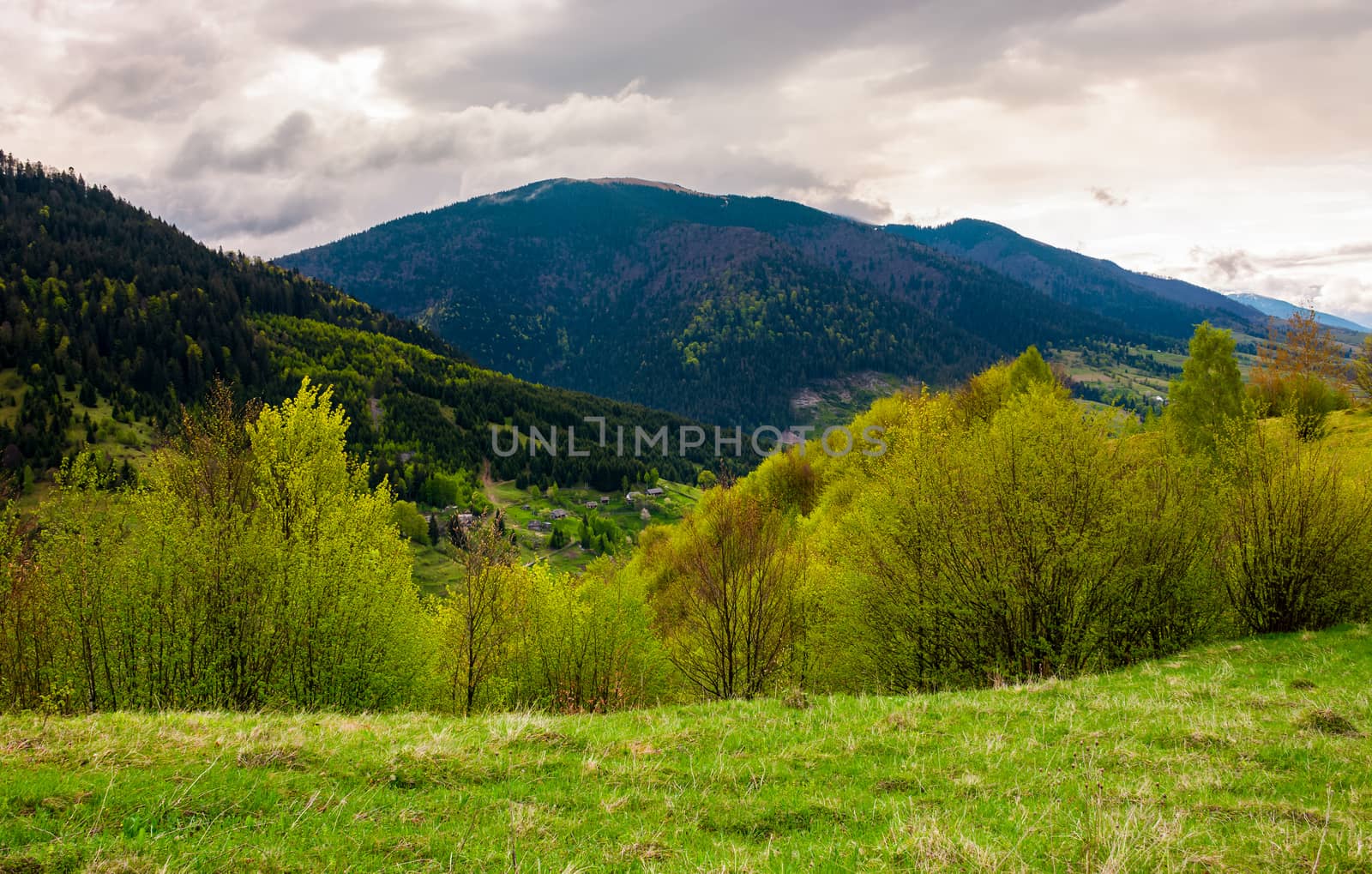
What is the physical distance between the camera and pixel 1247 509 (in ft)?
88.6

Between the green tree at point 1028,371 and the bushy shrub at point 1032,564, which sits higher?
the green tree at point 1028,371

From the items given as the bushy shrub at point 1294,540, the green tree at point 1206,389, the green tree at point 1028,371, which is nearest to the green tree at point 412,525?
the green tree at point 1028,371

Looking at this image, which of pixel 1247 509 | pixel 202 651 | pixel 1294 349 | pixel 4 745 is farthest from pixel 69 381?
pixel 1294 349

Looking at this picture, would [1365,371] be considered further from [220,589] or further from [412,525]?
[412,525]

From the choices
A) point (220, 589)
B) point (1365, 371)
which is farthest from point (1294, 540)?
point (1365, 371)

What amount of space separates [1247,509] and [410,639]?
126 ft

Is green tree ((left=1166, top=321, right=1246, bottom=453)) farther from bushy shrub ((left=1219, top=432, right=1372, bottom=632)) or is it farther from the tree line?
bushy shrub ((left=1219, top=432, right=1372, bottom=632))

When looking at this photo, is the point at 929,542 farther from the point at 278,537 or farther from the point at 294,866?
the point at 278,537

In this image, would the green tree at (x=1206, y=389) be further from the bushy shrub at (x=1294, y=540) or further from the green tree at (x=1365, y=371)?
the bushy shrub at (x=1294, y=540)

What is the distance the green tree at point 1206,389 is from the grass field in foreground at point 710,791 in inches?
1722

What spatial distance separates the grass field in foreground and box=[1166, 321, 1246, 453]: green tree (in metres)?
43.7

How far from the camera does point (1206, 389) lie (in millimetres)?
50938

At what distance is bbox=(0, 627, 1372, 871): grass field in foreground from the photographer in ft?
24.0

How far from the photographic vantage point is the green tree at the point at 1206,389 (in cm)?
4966
